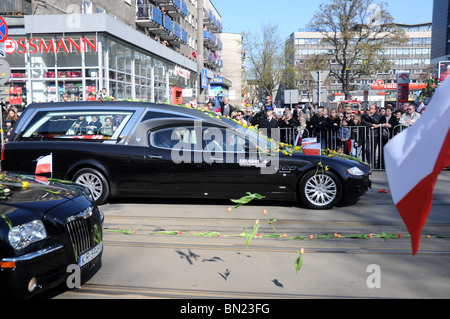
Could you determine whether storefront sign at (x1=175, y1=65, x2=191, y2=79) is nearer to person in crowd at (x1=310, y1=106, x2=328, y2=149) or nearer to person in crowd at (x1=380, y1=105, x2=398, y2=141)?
person in crowd at (x1=310, y1=106, x2=328, y2=149)

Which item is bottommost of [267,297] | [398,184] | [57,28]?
[267,297]

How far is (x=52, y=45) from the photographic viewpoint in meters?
20.6

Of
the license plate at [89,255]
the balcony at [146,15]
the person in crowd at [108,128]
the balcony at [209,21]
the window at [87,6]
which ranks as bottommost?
the license plate at [89,255]

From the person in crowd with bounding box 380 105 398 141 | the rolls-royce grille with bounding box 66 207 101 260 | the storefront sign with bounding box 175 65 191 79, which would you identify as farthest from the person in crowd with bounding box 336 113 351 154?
the storefront sign with bounding box 175 65 191 79

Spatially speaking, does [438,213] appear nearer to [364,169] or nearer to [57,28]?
[364,169]

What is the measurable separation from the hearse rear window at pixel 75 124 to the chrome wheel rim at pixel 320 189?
3.63 meters

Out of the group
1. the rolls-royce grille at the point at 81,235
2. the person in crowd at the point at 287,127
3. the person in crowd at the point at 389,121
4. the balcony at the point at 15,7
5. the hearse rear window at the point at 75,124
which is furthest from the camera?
the balcony at the point at 15,7

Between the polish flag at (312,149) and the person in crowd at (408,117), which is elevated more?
the person in crowd at (408,117)

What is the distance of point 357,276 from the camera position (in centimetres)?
444

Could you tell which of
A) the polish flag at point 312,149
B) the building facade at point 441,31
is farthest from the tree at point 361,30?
the building facade at point 441,31

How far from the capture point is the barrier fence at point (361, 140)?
12.2 m

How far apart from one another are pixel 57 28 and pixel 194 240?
17986mm

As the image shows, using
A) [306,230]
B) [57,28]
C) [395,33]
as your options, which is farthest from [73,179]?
[395,33]

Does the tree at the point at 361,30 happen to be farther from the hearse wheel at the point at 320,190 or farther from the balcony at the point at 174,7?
the hearse wheel at the point at 320,190
